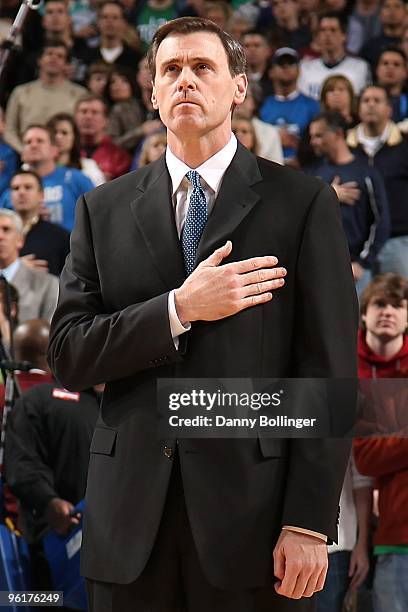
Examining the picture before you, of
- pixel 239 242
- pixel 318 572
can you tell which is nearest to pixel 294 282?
pixel 239 242

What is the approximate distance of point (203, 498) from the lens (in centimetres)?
181

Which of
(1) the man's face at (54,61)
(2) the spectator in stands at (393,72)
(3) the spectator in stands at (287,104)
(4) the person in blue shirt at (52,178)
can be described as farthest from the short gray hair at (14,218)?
(2) the spectator in stands at (393,72)

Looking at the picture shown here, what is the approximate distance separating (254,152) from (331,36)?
1.71 m

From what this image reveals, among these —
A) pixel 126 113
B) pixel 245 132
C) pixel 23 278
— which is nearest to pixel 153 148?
pixel 245 132

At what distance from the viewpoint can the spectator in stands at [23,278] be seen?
555 centimetres

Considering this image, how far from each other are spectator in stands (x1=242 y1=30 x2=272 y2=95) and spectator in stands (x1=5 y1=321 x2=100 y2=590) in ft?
13.6

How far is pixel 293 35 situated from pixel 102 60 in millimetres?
1511

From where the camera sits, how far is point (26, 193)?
20.5 ft

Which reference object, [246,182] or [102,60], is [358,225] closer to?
[102,60]

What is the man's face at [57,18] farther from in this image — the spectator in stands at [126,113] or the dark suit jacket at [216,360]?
the dark suit jacket at [216,360]

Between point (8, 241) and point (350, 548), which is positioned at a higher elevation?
point (8, 241)

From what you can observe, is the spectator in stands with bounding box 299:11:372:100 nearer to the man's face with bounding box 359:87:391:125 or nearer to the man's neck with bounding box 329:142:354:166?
the man's face with bounding box 359:87:391:125

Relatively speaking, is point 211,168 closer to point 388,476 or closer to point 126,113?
point 388,476

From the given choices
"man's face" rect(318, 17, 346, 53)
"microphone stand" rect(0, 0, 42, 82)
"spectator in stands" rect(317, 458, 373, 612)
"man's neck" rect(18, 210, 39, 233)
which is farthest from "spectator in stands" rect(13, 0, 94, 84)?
"spectator in stands" rect(317, 458, 373, 612)
